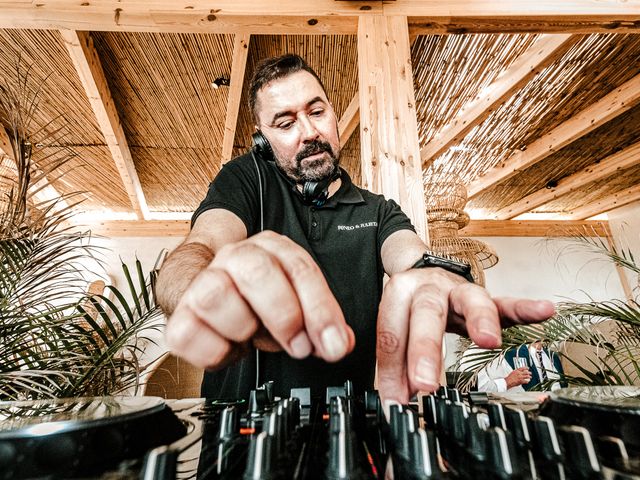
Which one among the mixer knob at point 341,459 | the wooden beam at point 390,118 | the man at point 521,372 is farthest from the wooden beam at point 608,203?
the mixer knob at point 341,459

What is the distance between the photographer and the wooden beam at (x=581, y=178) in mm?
3867

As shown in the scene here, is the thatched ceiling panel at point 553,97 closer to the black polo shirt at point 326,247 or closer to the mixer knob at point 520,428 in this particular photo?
the black polo shirt at point 326,247

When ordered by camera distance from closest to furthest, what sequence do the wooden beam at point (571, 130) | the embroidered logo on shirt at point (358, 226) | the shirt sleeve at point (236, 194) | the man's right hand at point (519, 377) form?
the shirt sleeve at point (236, 194) → the embroidered logo on shirt at point (358, 226) → the wooden beam at point (571, 130) → the man's right hand at point (519, 377)

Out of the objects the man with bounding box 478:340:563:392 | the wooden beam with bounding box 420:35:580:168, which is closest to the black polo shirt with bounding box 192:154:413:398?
the wooden beam with bounding box 420:35:580:168

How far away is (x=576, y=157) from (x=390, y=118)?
373 cm

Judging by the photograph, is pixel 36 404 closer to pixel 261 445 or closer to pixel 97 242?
pixel 261 445

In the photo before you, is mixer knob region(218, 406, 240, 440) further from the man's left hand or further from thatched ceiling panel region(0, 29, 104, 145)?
thatched ceiling panel region(0, 29, 104, 145)

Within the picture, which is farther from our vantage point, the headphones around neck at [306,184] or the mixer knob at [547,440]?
the headphones around neck at [306,184]

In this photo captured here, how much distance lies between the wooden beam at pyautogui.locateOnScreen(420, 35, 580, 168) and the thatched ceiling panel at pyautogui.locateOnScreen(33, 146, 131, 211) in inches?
129

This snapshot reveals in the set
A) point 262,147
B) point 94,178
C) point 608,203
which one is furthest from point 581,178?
point 94,178

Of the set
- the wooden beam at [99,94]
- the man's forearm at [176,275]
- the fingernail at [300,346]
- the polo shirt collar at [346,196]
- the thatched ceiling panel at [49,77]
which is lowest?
the fingernail at [300,346]

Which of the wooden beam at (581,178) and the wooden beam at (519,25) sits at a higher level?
the wooden beam at (581,178)

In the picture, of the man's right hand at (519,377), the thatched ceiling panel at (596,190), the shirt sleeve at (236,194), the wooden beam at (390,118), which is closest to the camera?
the shirt sleeve at (236,194)

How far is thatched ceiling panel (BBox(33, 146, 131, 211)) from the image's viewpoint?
11.5 ft
